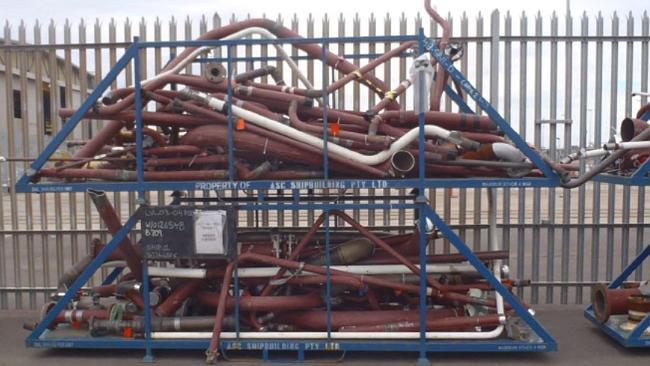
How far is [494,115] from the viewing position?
5.16 meters

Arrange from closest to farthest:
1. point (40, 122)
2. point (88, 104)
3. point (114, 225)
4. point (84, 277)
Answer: point (88, 104) → point (84, 277) → point (114, 225) → point (40, 122)

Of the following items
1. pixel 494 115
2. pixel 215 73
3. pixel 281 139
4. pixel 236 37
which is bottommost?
pixel 281 139

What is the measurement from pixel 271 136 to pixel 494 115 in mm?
1813

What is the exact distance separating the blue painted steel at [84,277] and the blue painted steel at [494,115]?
2.87m

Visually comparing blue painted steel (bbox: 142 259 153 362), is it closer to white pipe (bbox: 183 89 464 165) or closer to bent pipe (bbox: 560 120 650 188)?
white pipe (bbox: 183 89 464 165)

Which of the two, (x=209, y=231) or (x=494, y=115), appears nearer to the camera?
(x=494, y=115)

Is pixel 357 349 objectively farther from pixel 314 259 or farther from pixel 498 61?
pixel 498 61

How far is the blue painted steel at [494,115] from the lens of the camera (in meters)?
5.13

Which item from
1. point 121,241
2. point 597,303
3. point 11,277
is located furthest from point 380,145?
point 11,277

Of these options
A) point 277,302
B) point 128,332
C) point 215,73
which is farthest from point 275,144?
point 128,332

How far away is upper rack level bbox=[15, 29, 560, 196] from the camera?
205 inches

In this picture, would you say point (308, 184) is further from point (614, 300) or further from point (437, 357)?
point (614, 300)

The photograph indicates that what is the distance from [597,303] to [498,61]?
274 centimetres

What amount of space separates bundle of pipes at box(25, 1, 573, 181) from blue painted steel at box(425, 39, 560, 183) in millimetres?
123
